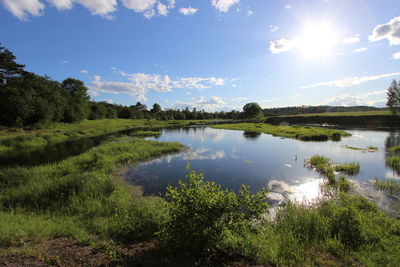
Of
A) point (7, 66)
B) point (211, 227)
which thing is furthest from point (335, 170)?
point (7, 66)

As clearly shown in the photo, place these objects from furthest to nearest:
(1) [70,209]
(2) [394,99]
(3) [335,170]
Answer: (2) [394,99], (3) [335,170], (1) [70,209]

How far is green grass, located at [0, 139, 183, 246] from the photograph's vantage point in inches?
258

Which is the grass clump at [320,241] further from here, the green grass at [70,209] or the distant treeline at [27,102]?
the distant treeline at [27,102]

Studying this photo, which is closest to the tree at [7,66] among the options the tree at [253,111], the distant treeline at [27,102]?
the distant treeline at [27,102]

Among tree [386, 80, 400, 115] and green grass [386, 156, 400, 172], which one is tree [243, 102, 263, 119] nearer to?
tree [386, 80, 400, 115]

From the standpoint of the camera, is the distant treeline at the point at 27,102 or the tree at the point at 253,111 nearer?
the distant treeline at the point at 27,102

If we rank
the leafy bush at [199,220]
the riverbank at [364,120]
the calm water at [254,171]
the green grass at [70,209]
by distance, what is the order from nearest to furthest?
the leafy bush at [199,220] < the green grass at [70,209] < the calm water at [254,171] < the riverbank at [364,120]

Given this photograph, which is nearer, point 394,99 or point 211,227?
point 211,227

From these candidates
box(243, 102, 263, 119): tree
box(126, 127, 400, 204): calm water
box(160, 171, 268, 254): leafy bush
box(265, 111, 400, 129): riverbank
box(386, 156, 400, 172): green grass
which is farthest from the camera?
box(243, 102, 263, 119): tree

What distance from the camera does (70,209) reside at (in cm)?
905

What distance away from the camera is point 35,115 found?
46.0 meters

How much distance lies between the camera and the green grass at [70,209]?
6559 mm

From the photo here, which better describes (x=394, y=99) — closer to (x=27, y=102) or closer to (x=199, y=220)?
(x=199, y=220)

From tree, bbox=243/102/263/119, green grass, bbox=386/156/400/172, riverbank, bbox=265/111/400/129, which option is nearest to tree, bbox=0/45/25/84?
green grass, bbox=386/156/400/172
